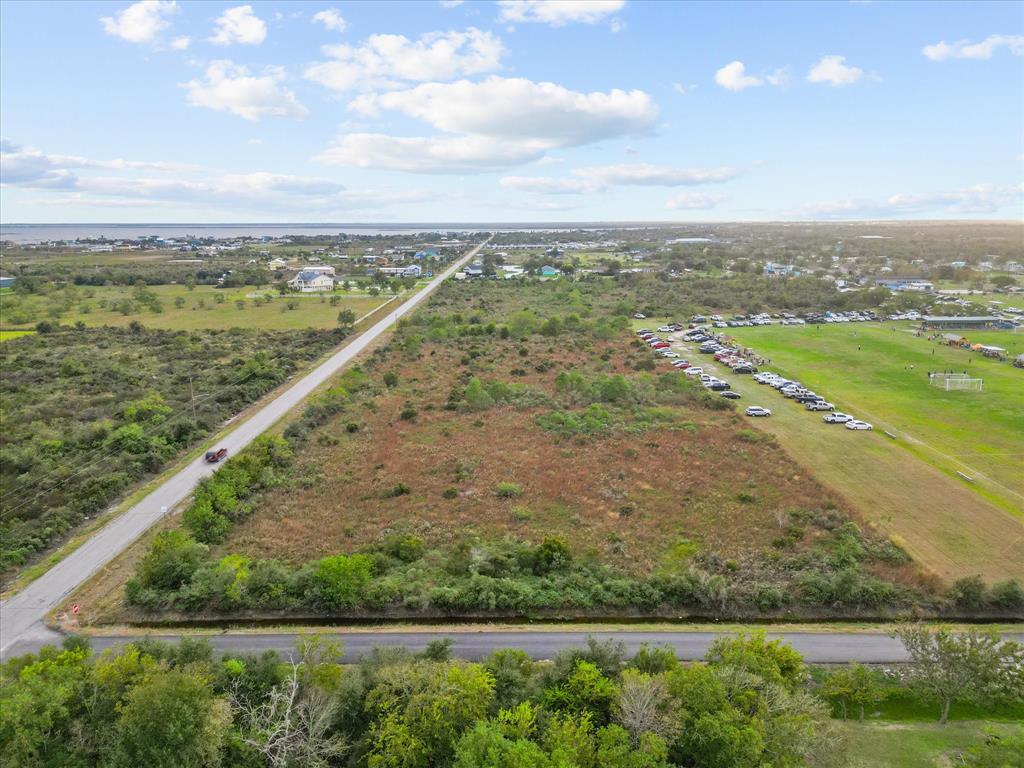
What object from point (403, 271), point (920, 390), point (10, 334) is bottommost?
point (920, 390)

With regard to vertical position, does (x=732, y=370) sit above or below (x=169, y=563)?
above

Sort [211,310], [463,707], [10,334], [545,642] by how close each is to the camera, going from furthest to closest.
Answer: [211,310], [10,334], [545,642], [463,707]

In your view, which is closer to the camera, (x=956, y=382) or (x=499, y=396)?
(x=499, y=396)

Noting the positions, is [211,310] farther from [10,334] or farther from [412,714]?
[412,714]

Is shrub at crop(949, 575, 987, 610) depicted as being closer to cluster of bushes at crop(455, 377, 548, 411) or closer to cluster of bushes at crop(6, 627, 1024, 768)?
cluster of bushes at crop(6, 627, 1024, 768)

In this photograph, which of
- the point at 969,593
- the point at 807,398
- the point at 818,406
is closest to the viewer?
the point at 969,593

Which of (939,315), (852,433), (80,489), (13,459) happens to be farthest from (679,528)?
(939,315)

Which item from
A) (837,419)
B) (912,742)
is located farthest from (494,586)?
(837,419)
